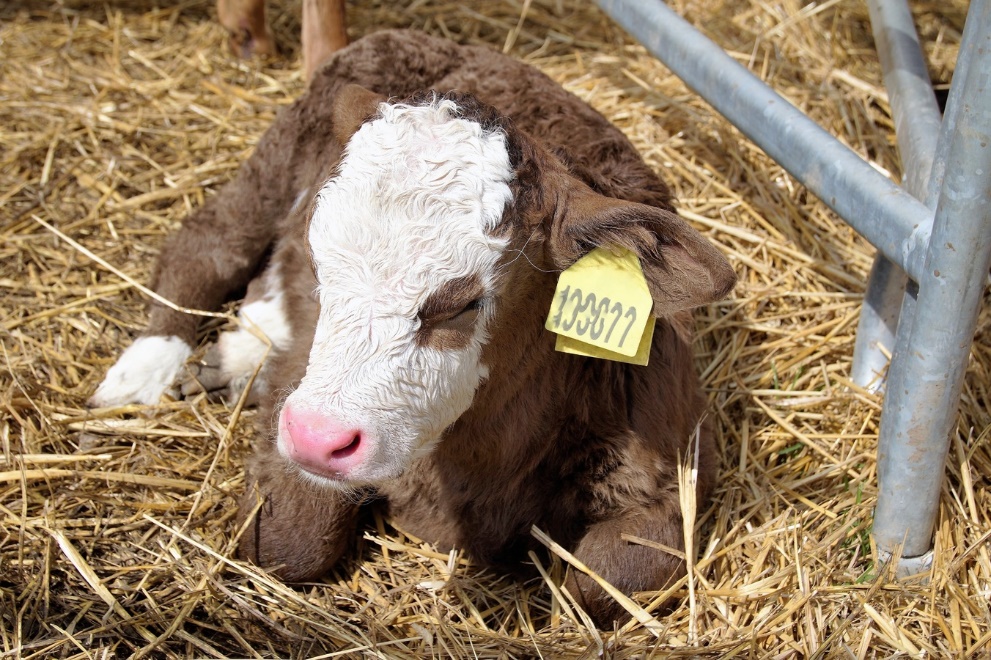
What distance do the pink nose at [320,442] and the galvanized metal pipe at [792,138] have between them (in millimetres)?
1621

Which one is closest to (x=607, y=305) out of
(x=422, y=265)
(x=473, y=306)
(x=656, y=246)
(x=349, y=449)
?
(x=656, y=246)

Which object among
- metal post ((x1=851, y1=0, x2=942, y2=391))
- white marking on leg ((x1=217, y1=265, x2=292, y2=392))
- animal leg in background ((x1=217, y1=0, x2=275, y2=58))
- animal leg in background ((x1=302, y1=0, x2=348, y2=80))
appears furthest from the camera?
animal leg in background ((x1=217, y1=0, x2=275, y2=58))

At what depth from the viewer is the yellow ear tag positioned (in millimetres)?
2617

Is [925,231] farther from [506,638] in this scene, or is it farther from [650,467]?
[506,638]

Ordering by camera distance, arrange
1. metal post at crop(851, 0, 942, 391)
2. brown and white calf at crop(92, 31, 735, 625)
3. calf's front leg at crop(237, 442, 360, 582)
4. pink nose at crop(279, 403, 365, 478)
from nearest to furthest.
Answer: pink nose at crop(279, 403, 365, 478) → brown and white calf at crop(92, 31, 735, 625) → calf's front leg at crop(237, 442, 360, 582) → metal post at crop(851, 0, 942, 391)

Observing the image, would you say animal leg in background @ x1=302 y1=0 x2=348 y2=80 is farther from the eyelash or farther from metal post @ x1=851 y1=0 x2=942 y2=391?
the eyelash

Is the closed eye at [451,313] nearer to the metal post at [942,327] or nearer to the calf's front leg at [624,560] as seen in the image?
the calf's front leg at [624,560]

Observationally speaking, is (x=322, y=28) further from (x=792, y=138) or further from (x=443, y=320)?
(x=443, y=320)

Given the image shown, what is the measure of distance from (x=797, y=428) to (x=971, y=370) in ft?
2.38

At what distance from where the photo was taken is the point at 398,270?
8.11ft

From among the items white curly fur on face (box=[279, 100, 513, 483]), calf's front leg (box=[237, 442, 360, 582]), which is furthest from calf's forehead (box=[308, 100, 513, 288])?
calf's front leg (box=[237, 442, 360, 582])

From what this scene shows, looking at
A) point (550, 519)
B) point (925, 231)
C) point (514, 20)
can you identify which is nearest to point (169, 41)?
point (514, 20)

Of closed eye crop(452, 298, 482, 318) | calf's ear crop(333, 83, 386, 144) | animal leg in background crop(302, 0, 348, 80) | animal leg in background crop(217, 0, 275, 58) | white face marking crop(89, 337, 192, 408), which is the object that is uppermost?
calf's ear crop(333, 83, 386, 144)

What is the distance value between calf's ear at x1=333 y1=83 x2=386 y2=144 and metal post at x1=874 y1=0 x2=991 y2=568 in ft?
5.38
